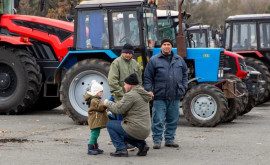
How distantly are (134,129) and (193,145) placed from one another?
5.48ft

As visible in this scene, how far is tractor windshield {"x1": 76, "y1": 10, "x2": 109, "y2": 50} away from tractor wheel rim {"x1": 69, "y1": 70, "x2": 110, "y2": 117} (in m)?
0.64

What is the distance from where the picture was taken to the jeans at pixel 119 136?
9.22 m

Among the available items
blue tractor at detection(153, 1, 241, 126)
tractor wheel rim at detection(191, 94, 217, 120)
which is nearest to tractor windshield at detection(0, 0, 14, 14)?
blue tractor at detection(153, 1, 241, 126)

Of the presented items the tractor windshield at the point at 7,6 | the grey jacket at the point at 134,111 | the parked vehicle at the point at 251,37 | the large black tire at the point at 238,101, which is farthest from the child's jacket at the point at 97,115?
the parked vehicle at the point at 251,37

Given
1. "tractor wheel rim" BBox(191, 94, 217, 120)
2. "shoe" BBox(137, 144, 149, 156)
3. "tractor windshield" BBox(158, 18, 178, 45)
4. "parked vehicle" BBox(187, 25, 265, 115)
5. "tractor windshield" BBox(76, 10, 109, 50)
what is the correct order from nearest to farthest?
"shoe" BBox(137, 144, 149, 156) < "tractor wheel rim" BBox(191, 94, 217, 120) < "tractor windshield" BBox(76, 10, 109, 50) < "parked vehicle" BBox(187, 25, 265, 115) < "tractor windshield" BBox(158, 18, 178, 45)

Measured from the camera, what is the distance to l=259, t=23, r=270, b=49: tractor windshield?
66.5 ft

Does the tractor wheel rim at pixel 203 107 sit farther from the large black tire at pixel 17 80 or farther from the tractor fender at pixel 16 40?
the tractor fender at pixel 16 40

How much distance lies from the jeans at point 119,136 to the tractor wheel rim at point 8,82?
266 inches

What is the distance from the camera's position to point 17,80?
50.6ft

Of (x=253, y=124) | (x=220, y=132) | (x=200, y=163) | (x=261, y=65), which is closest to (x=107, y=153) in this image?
(x=200, y=163)

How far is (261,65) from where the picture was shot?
19625mm

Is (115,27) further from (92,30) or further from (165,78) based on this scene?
(165,78)

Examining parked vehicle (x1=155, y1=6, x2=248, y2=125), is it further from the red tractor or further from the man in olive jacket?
the man in olive jacket

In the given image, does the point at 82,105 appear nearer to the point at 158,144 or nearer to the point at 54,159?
the point at 158,144
